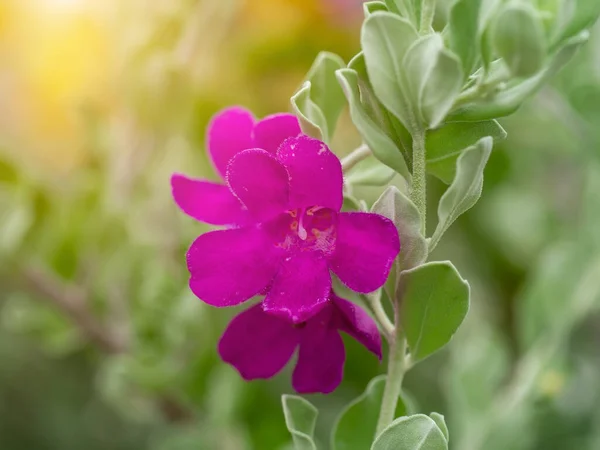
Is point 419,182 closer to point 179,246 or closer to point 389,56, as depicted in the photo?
point 389,56

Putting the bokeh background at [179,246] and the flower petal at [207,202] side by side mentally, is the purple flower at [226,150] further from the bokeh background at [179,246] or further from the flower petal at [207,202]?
the bokeh background at [179,246]

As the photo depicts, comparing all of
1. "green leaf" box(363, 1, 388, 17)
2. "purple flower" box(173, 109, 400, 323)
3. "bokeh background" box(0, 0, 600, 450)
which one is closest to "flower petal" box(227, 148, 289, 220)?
"purple flower" box(173, 109, 400, 323)

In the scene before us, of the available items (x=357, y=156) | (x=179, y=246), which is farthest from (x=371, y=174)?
(x=179, y=246)

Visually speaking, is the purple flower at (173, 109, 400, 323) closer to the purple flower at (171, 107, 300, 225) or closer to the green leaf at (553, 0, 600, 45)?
the purple flower at (171, 107, 300, 225)

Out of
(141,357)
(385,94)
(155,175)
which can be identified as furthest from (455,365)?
(385,94)

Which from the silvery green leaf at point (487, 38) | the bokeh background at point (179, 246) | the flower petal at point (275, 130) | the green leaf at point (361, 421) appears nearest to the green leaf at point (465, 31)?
the silvery green leaf at point (487, 38)

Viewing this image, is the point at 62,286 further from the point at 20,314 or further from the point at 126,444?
the point at 126,444
